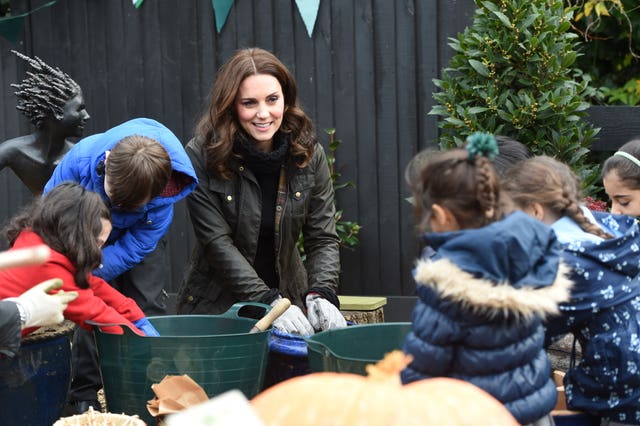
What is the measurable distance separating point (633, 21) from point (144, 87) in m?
3.37

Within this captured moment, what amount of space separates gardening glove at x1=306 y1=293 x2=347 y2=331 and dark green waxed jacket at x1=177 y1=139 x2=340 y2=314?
186mm

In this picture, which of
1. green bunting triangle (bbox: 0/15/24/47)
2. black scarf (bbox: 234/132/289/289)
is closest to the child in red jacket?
black scarf (bbox: 234/132/289/289)

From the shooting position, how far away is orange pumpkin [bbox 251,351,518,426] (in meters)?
2.14

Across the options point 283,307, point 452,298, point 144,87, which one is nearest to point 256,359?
point 283,307

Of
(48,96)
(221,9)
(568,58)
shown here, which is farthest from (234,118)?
(221,9)

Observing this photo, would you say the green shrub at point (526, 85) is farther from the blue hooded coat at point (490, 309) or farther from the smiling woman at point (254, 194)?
the blue hooded coat at point (490, 309)

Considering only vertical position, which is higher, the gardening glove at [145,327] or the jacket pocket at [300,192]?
the jacket pocket at [300,192]

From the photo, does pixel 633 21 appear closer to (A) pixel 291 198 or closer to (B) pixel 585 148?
(B) pixel 585 148

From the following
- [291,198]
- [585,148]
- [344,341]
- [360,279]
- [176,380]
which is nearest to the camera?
[176,380]

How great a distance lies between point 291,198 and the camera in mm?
4309

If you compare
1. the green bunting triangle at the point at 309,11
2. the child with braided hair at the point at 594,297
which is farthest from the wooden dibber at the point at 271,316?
the green bunting triangle at the point at 309,11

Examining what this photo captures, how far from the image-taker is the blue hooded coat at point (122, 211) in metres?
4.14

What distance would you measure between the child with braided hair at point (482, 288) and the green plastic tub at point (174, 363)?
0.96 m

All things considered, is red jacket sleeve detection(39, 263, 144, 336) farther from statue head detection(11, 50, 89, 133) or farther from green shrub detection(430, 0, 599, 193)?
green shrub detection(430, 0, 599, 193)
